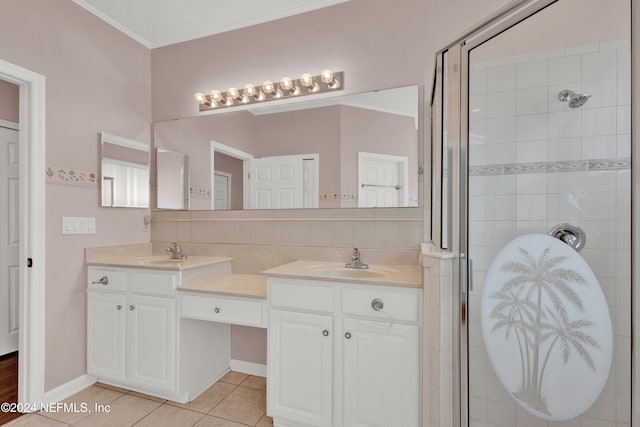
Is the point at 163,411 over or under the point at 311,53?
under

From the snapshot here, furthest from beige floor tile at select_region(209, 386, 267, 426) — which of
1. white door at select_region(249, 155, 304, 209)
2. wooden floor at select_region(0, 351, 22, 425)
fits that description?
white door at select_region(249, 155, 304, 209)

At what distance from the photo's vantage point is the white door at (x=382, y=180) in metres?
1.95

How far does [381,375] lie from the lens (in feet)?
4.90

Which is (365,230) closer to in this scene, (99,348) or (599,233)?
(599,233)

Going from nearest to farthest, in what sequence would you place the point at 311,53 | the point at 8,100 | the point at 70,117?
the point at 70,117 → the point at 311,53 → the point at 8,100

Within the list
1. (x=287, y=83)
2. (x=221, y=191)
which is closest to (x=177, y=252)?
(x=221, y=191)

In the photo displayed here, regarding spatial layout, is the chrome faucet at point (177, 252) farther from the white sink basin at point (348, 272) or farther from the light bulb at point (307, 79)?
the light bulb at point (307, 79)

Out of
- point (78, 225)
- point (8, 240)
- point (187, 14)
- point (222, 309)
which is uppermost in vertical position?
point (187, 14)

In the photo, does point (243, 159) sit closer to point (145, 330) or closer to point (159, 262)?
point (159, 262)

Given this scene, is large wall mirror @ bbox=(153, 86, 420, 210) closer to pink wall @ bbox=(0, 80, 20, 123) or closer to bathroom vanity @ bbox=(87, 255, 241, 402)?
bathroom vanity @ bbox=(87, 255, 241, 402)

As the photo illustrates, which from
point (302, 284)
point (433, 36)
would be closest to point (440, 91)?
point (433, 36)

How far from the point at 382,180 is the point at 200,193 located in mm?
1418

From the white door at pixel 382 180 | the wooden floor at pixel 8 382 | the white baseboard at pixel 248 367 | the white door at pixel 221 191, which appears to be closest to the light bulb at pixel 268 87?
the white door at pixel 221 191

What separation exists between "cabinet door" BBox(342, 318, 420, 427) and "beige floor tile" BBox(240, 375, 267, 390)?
2.70ft
